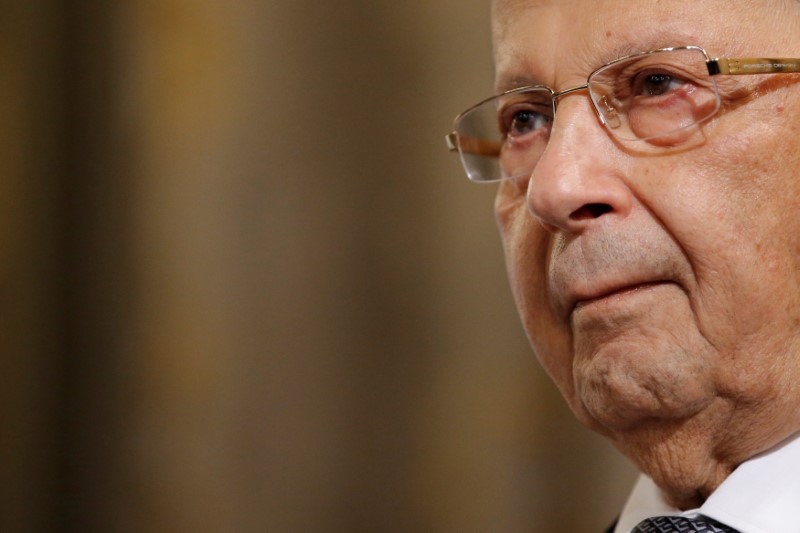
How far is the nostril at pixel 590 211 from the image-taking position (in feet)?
3.43

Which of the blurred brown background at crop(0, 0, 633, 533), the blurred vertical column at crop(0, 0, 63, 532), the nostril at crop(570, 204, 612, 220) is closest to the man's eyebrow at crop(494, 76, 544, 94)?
the nostril at crop(570, 204, 612, 220)

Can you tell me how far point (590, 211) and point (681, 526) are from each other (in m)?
0.40

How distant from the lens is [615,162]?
3.44ft

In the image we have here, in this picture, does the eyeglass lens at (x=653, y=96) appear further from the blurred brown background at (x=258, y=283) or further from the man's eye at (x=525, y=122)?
the blurred brown background at (x=258, y=283)

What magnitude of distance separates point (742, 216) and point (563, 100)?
0.28 m

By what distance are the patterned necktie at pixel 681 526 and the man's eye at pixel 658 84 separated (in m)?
0.53

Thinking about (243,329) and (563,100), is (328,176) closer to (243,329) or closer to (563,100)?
(243,329)

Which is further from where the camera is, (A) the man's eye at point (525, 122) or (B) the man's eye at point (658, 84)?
(A) the man's eye at point (525, 122)

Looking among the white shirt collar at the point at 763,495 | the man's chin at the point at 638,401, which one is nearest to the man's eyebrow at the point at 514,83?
the man's chin at the point at 638,401

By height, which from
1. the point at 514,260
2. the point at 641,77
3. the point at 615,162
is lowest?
the point at 514,260

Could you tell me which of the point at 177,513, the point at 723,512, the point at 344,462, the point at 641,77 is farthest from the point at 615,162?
the point at 177,513

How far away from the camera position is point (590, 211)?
41.4 inches

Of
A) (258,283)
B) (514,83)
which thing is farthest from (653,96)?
(258,283)

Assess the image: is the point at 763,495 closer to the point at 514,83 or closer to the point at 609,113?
the point at 609,113
